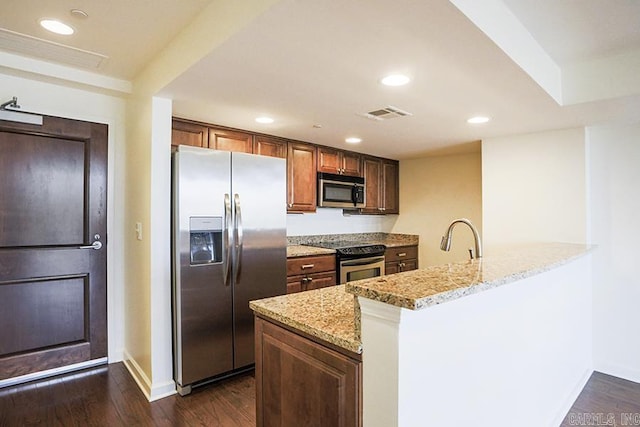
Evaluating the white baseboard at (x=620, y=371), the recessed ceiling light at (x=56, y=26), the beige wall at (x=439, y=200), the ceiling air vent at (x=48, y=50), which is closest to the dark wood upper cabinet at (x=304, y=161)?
the beige wall at (x=439, y=200)

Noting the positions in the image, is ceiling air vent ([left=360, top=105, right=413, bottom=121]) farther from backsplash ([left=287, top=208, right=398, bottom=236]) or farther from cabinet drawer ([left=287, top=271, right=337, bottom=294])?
backsplash ([left=287, top=208, right=398, bottom=236])

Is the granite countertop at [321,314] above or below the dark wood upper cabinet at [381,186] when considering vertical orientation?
below

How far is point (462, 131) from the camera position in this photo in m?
3.28

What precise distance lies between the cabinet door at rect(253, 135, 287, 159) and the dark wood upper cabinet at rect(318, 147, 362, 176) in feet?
1.71

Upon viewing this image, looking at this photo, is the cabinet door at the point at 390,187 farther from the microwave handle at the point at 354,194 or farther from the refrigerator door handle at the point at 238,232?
the refrigerator door handle at the point at 238,232

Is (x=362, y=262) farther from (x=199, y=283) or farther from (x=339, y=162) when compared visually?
(x=199, y=283)

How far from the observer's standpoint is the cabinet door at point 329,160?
159 inches

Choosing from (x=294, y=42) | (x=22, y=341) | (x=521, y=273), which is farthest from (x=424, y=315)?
→ (x=22, y=341)

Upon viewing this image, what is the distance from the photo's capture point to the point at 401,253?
181 inches

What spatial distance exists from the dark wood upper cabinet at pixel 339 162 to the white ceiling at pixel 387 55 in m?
1.13

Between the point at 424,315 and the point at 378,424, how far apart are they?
0.36m

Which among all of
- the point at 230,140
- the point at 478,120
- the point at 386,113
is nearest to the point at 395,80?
the point at 386,113

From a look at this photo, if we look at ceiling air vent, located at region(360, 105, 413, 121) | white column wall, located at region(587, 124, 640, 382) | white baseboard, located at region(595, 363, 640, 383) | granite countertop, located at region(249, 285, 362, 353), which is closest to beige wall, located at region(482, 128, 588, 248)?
white column wall, located at region(587, 124, 640, 382)

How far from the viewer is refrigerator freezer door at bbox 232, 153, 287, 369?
2.65 m
